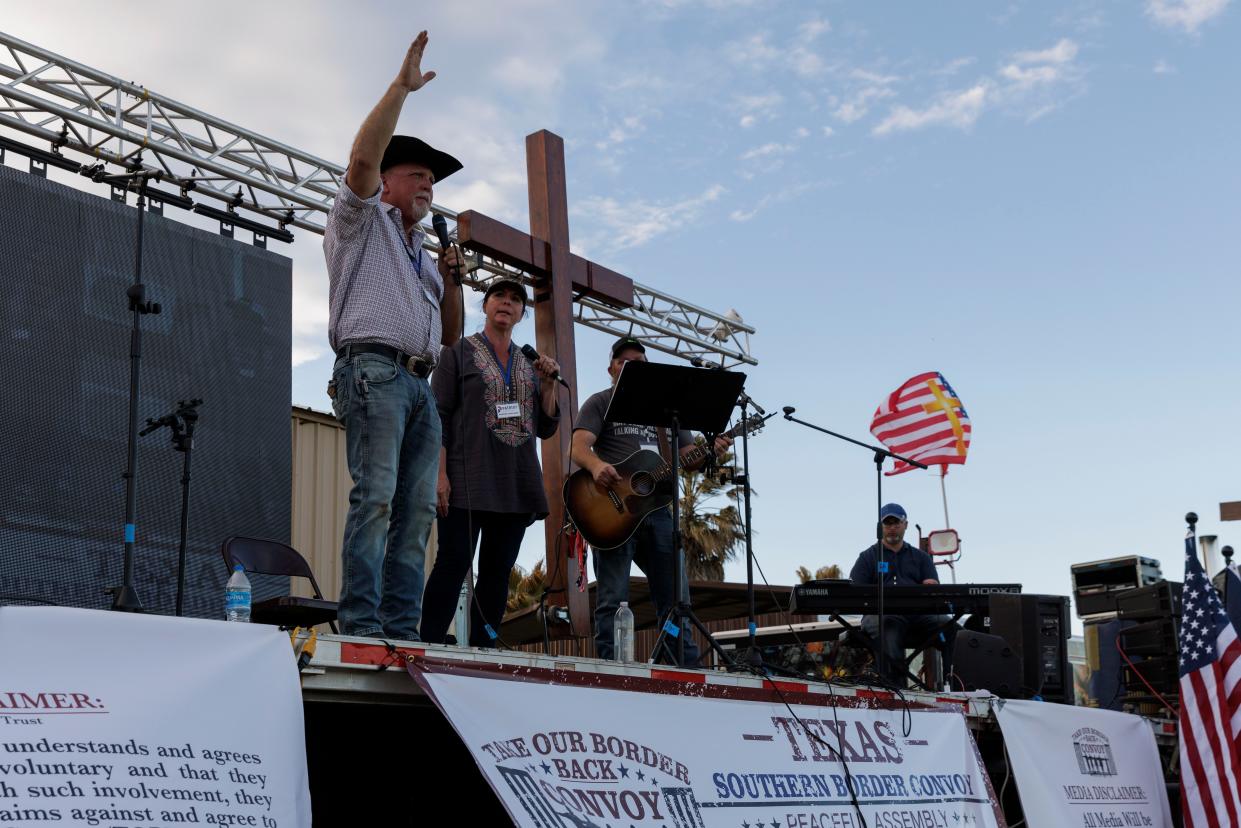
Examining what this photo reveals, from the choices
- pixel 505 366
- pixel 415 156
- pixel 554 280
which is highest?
pixel 554 280

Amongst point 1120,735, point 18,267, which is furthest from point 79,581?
point 1120,735

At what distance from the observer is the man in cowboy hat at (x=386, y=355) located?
13.0 feet

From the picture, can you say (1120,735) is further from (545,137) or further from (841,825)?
(545,137)

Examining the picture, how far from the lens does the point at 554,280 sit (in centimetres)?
770

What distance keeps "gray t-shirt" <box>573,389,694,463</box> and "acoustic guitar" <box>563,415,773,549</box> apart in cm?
18

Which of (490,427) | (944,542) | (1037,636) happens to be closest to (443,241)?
(490,427)

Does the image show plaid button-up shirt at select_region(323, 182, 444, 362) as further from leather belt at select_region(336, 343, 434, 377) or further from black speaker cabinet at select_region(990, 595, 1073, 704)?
black speaker cabinet at select_region(990, 595, 1073, 704)

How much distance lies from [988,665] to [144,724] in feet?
16.6

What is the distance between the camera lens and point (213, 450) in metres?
8.61

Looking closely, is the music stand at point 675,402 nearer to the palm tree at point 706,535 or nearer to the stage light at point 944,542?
the stage light at point 944,542

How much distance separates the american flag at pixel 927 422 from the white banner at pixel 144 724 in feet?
36.8

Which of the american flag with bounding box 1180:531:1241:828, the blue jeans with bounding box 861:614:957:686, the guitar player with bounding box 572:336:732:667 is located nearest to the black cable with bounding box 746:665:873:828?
the guitar player with bounding box 572:336:732:667

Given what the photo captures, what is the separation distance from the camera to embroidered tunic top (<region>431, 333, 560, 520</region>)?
5145 mm

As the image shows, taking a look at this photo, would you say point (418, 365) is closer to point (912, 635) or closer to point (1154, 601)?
point (912, 635)
